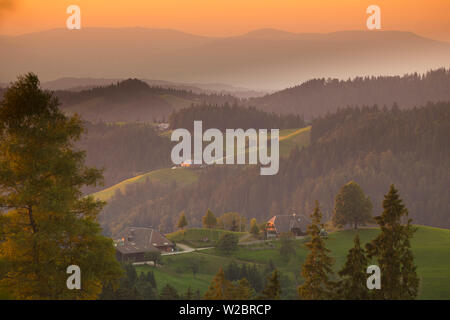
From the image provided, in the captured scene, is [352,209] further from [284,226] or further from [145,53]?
[145,53]

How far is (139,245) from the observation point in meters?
90.8

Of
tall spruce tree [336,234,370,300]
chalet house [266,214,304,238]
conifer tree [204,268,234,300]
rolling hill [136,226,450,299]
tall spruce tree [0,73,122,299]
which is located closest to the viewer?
tall spruce tree [0,73,122,299]

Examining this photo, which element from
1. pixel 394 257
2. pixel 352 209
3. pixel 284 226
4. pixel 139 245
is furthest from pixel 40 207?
pixel 284 226

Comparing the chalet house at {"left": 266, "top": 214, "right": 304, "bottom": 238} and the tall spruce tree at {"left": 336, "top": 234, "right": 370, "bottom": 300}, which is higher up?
the tall spruce tree at {"left": 336, "top": 234, "right": 370, "bottom": 300}

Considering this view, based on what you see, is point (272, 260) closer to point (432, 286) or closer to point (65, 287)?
point (432, 286)

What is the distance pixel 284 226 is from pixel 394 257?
8825cm

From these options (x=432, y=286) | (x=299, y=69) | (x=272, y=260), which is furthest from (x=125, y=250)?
(x=299, y=69)

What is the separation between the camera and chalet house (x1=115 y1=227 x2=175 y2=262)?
83938mm

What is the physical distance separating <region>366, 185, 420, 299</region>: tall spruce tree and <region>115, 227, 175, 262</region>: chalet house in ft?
195

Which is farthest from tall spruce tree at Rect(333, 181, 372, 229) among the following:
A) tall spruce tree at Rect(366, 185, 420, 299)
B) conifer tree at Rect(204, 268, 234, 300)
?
conifer tree at Rect(204, 268, 234, 300)

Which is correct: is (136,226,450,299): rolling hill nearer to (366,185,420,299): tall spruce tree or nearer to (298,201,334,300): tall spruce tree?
(298,201,334,300): tall spruce tree

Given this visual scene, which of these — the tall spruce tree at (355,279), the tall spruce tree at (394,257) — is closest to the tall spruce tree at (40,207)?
the tall spruce tree at (355,279)

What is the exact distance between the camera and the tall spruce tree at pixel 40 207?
2120 cm

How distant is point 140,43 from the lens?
5891cm
